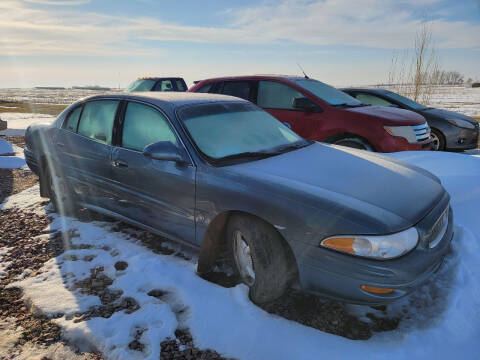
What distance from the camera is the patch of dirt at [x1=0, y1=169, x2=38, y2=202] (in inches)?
221

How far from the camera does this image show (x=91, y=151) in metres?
3.74

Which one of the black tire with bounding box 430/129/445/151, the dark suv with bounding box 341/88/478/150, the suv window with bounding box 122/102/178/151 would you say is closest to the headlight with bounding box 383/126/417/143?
Answer: the dark suv with bounding box 341/88/478/150

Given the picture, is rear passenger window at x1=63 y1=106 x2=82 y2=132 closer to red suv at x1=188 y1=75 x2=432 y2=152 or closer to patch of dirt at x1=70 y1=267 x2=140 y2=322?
patch of dirt at x1=70 y1=267 x2=140 y2=322

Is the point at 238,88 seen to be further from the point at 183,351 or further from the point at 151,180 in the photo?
the point at 183,351

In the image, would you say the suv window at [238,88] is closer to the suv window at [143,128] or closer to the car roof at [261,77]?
the car roof at [261,77]

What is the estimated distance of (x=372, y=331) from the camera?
238cm

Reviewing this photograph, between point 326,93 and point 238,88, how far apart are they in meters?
1.57

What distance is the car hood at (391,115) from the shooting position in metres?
5.45

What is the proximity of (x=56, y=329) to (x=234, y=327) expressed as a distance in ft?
4.02

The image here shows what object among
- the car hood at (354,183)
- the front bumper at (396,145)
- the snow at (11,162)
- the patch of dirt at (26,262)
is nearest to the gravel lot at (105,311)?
the patch of dirt at (26,262)

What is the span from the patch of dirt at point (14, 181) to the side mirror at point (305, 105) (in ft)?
15.0

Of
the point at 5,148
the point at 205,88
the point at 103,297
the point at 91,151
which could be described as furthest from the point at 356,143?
the point at 5,148

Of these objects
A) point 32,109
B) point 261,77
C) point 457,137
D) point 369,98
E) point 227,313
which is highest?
point 261,77

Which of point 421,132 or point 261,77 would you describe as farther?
point 261,77
